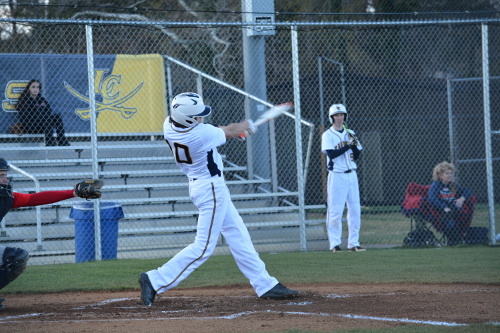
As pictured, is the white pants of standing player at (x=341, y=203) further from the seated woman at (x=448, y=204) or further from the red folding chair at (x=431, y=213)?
the seated woman at (x=448, y=204)

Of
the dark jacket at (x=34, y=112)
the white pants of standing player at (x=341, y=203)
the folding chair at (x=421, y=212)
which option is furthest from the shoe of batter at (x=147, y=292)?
the dark jacket at (x=34, y=112)

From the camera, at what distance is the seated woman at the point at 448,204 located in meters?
11.8

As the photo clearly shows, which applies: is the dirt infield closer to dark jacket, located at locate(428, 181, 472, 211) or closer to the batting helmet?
the batting helmet

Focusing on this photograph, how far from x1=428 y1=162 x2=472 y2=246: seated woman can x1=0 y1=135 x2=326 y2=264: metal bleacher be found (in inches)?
80.7

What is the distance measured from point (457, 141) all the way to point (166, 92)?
8214 mm

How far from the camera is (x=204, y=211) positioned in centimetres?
664

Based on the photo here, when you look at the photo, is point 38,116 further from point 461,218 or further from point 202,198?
point 461,218

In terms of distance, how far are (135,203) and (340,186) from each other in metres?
3.53

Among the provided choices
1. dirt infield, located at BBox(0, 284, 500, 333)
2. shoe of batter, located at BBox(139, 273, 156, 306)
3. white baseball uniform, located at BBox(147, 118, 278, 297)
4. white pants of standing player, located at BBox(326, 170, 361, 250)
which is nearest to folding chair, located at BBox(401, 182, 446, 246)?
white pants of standing player, located at BBox(326, 170, 361, 250)

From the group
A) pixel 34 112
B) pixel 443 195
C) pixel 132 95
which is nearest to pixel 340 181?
pixel 443 195

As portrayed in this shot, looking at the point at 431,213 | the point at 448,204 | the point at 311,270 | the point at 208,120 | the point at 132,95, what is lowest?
the point at 311,270

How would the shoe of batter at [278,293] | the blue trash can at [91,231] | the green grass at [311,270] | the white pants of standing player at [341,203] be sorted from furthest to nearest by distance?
the white pants of standing player at [341,203]
the blue trash can at [91,231]
the green grass at [311,270]
the shoe of batter at [278,293]

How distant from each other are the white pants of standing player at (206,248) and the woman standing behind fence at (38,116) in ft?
21.1

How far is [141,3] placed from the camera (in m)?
24.1
